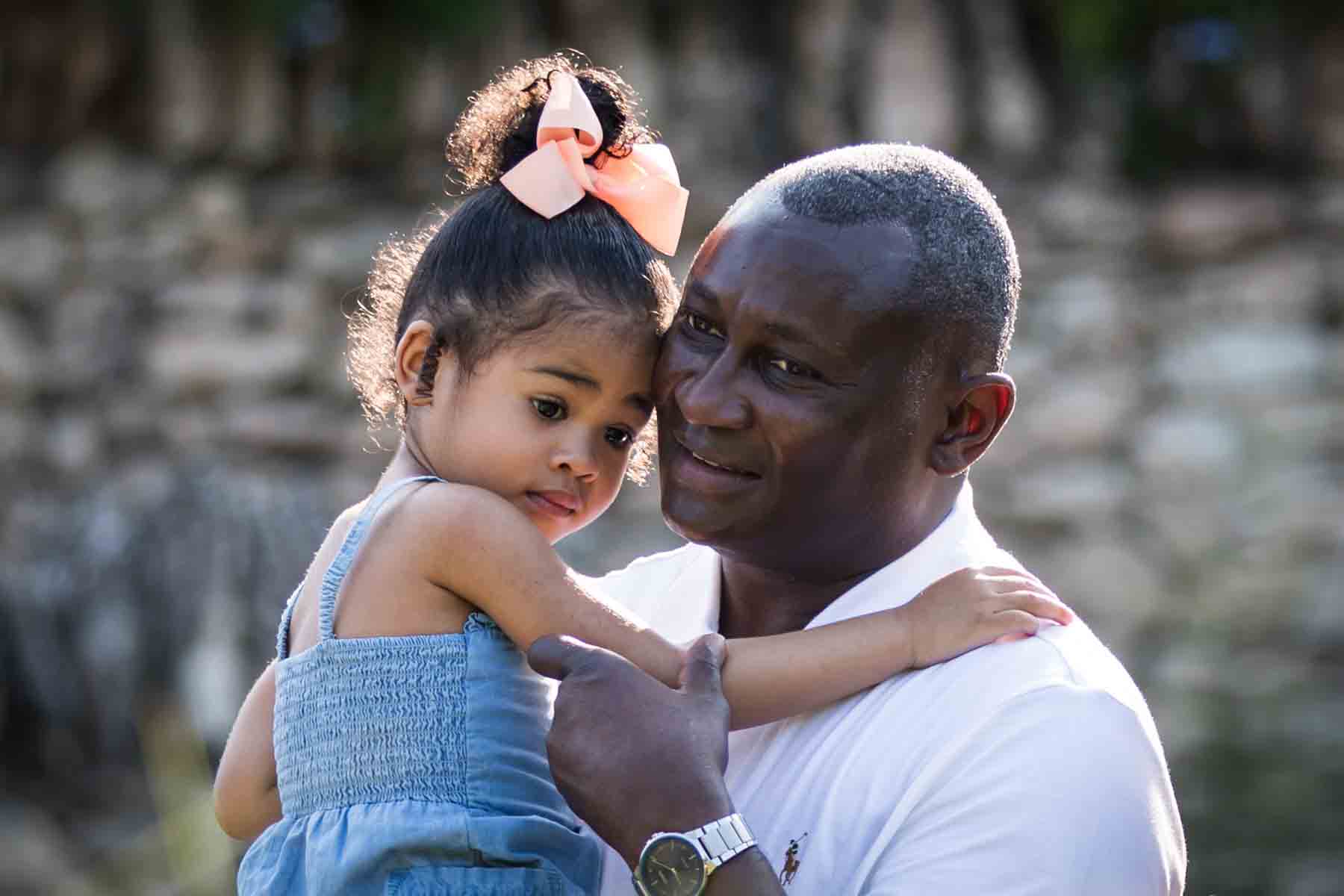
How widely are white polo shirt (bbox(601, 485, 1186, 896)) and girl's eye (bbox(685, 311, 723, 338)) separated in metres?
0.54

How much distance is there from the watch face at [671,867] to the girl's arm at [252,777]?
0.78 m

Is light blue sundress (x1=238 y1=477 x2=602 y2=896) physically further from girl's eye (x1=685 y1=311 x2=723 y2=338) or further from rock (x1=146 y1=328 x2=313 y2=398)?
→ rock (x1=146 y1=328 x2=313 y2=398)

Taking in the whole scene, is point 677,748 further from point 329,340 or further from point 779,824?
point 329,340

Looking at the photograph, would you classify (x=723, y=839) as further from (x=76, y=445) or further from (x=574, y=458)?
(x=76, y=445)

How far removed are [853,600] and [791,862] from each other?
0.40 meters

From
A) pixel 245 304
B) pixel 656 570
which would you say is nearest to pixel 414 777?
pixel 656 570

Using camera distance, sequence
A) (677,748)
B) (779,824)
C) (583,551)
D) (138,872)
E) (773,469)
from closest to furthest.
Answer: (677,748) < (779,824) < (773,469) < (138,872) < (583,551)

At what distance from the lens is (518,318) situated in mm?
2443

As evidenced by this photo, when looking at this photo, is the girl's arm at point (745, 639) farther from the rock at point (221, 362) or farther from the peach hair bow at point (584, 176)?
the rock at point (221, 362)

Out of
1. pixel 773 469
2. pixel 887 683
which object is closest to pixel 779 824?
pixel 887 683

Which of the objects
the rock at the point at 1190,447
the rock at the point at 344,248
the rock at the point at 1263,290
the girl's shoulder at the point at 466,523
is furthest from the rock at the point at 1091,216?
the girl's shoulder at the point at 466,523

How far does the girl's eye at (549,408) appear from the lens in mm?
2457

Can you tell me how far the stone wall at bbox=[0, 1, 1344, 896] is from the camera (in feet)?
18.3

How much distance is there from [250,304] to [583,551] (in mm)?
1642
